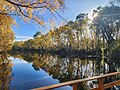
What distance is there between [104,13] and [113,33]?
394 cm

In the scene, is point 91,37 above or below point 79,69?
above

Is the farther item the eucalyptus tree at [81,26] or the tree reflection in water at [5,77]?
the eucalyptus tree at [81,26]

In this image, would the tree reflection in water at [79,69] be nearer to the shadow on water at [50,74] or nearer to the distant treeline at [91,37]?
the shadow on water at [50,74]

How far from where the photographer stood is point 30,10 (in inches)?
233

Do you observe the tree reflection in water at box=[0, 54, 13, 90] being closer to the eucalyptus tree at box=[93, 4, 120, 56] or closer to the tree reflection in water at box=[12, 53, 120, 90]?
the tree reflection in water at box=[12, 53, 120, 90]

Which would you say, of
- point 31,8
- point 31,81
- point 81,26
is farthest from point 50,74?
point 81,26

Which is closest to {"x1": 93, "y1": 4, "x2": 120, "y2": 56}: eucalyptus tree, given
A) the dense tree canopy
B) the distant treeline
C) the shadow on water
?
the distant treeline

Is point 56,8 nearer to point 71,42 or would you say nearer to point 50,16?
point 50,16

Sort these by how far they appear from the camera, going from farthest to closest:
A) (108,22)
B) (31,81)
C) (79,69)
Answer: (108,22) → (79,69) → (31,81)

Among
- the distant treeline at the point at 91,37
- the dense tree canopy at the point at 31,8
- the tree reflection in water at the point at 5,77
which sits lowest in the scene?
the tree reflection in water at the point at 5,77

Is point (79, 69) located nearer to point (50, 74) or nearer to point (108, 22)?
point (50, 74)

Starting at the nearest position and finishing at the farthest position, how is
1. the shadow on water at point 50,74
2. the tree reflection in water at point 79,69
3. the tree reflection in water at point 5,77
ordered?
the tree reflection in water at point 5,77
the shadow on water at point 50,74
the tree reflection in water at point 79,69

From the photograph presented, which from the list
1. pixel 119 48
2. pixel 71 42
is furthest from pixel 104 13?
pixel 71 42

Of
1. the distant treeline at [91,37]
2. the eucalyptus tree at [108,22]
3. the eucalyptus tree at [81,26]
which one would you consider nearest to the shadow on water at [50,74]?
the distant treeline at [91,37]
